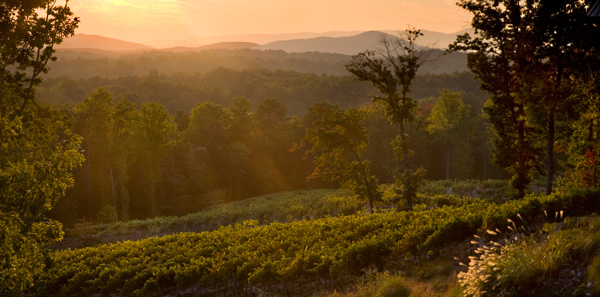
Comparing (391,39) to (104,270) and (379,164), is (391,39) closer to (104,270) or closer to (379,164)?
(104,270)

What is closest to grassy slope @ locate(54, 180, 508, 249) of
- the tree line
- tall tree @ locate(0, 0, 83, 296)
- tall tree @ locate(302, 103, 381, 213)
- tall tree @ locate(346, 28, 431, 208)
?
the tree line

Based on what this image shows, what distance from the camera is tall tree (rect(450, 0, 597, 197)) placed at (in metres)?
19.3

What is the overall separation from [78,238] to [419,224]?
93.0ft

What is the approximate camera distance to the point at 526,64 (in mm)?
21094

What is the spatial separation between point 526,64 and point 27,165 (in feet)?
67.0

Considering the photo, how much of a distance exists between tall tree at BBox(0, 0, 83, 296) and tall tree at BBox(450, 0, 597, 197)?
17913 mm

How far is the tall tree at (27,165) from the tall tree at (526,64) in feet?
58.8

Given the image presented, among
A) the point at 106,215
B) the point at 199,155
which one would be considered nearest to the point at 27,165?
the point at 106,215

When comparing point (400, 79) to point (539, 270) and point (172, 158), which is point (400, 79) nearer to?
point (539, 270)

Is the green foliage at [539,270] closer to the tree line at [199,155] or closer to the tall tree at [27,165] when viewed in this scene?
the tall tree at [27,165]

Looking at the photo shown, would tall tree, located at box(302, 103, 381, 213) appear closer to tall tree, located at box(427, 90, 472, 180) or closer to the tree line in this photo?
the tree line

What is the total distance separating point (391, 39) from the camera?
2473 cm

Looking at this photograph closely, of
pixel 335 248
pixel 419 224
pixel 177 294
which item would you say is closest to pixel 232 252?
pixel 177 294

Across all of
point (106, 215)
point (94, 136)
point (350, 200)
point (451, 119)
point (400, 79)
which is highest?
point (400, 79)
